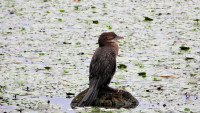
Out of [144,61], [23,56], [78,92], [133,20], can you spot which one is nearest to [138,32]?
[133,20]

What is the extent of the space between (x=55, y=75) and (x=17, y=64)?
103cm

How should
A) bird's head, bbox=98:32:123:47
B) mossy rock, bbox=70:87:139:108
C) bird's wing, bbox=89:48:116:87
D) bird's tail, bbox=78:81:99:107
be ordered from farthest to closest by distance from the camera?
bird's head, bbox=98:32:123:47
bird's wing, bbox=89:48:116:87
mossy rock, bbox=70:87:139:108
bird's tail, bbox=78:81:99:107

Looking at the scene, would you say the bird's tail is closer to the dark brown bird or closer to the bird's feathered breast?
the dark brown bird

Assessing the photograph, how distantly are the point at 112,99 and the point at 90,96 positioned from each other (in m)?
0.37

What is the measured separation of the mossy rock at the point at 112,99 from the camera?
789cm

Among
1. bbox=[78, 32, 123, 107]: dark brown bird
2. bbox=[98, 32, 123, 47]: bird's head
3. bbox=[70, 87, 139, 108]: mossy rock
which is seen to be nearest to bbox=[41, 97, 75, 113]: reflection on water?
bbox=[70, 87, 139, 108]: mossy rock

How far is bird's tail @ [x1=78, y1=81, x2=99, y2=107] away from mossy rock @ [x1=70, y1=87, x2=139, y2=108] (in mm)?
108

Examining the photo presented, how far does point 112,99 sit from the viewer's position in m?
7.95

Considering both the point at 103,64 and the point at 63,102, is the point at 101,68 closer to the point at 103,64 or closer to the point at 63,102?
the point at 103,64

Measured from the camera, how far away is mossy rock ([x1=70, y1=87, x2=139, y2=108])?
25.9ft

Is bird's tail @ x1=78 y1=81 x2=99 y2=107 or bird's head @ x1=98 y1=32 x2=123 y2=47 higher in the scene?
bird's head @ x1=98 y1=32 x2=123 y2=47

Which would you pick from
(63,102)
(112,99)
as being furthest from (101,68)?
(63,102)

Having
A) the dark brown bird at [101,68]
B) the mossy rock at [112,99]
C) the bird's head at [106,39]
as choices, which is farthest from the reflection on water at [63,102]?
the bird's head at [106,39]

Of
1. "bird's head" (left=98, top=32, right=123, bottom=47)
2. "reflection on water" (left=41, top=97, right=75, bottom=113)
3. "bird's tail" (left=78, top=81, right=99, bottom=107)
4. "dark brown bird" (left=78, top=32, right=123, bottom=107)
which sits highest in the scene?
"bird's head" (left=98, top=32, right=123, bottom=47)
